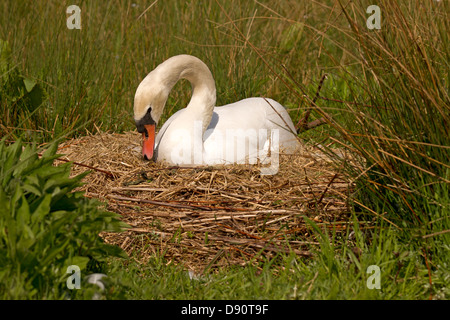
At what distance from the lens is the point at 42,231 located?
293 centimetres

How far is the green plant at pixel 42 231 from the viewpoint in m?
2.87

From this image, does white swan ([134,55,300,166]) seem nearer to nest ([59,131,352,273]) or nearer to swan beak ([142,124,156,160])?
swan beak ([142,124,156,160])

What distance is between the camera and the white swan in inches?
195

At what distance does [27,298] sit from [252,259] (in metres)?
1.39

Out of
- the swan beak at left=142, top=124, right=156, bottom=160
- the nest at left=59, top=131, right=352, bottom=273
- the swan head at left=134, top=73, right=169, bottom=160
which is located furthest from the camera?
the swan beak at left=142, top=124, right=156, bottom=160

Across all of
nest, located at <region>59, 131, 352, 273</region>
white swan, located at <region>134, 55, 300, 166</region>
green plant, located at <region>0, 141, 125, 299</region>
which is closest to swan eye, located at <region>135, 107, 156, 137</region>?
white swan, located at <region>134, 55, 300, 166</region>

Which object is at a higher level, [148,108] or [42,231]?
[148,108]

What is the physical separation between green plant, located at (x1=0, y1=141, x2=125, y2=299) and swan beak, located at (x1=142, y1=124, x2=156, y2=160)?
1.69 meters

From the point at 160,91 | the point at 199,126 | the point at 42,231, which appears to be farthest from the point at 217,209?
the point at 42,231

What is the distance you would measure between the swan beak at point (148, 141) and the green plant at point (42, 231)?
1.69 meters

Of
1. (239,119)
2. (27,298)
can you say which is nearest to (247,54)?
(239,119)

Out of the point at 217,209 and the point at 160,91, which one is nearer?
the point at 217,209

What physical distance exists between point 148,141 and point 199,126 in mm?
428

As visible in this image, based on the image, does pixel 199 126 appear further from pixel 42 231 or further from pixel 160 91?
pixel 42 231
